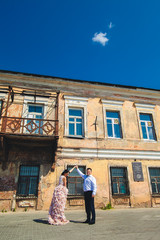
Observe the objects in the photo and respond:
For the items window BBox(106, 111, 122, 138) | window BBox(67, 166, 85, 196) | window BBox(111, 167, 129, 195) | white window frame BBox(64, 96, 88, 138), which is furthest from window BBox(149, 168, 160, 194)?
white window frame BBox(64, 96, 88, 138)

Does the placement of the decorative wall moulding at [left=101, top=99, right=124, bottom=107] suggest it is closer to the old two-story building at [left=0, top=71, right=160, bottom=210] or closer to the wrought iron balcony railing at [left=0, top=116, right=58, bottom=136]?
the old two-story building at [left=0, top=71, right=160, bottom=210]

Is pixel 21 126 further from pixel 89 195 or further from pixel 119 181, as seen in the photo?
pixel 119 181

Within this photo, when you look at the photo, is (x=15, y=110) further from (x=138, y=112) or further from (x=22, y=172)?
(x=138, y=112)

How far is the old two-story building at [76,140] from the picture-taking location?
8.14m

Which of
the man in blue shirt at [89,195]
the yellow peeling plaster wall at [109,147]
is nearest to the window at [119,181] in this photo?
the yellow peeling plaster wall at [109,147]

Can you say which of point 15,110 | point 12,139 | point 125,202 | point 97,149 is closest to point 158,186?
point 125,202

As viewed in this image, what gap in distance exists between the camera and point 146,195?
30.6ft

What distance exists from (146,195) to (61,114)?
640cm

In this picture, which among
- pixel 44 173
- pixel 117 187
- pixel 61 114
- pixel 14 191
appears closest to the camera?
pixel 14 191

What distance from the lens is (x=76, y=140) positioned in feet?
31.2

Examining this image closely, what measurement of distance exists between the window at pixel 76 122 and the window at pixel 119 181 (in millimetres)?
2752

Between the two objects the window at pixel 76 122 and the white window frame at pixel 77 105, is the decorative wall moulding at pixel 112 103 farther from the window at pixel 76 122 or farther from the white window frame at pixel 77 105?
the window at pixel 76 122

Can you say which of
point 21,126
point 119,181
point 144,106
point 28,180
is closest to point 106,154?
point 119,181

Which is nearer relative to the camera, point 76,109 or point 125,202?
point 125,202
